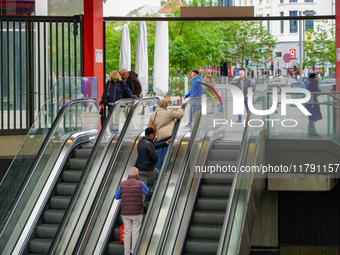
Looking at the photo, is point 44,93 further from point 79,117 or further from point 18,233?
point 18,233

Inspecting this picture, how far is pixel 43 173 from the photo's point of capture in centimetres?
980


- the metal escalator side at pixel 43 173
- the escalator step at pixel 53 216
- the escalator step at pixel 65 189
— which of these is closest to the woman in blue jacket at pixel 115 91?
the metal escalator side at pixel 43 173

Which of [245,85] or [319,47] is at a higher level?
[319,47]

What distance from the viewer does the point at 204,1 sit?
1147 inches

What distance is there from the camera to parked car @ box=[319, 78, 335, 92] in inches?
411

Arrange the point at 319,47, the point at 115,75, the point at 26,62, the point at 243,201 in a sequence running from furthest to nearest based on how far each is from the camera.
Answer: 1. the point at 319,47
2. the point at 26,62
3. the point at 115,75
4. the point at 243,201

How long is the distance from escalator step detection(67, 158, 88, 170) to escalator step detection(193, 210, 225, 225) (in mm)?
2666

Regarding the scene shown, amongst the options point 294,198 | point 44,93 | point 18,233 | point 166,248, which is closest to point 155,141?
point 166,248

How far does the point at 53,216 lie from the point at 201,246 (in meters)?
2.79

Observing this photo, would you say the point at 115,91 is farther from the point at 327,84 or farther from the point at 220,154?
the point at 327,84

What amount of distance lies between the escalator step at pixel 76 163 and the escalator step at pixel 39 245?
1.77 m

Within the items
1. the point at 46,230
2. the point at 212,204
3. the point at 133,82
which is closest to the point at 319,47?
the point at 133,82

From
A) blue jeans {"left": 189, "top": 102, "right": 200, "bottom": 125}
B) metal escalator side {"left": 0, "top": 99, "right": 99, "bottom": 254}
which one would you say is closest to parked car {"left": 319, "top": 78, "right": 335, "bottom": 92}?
blue jeans {"left": 189, "top": 102, "right": 200, "bottom": 125}

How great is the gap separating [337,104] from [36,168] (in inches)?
216
